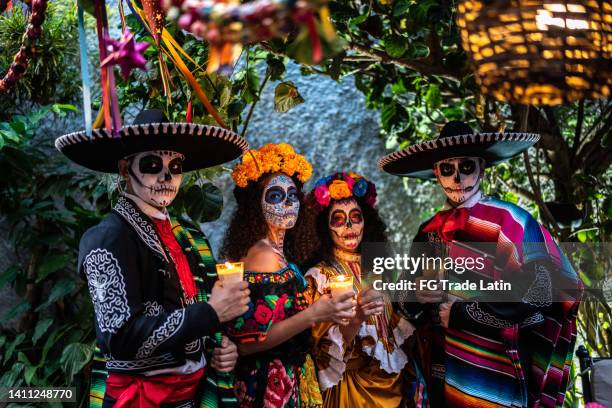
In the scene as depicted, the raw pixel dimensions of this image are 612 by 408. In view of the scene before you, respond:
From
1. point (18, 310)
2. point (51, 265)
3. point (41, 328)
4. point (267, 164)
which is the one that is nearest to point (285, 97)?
point (267, 164)

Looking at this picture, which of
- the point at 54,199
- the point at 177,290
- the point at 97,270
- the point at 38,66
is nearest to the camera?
the point at 97,270

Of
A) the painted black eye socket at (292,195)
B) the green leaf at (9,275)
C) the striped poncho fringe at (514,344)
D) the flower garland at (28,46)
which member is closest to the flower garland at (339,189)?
the painted black eye socket at (292,195)

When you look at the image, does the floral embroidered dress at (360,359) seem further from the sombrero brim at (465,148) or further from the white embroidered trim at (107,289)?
the white embroidered trim at (107,289)

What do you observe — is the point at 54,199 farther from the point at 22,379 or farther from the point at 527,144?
the point at 527,144

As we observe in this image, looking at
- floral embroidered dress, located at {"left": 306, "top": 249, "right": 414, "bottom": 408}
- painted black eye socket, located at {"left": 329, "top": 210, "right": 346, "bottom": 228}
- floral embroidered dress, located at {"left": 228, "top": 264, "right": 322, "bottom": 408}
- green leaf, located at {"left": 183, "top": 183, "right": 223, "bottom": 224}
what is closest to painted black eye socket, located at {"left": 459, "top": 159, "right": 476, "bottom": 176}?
painted black eye socket, located at {"left": 329, "top": 210, "right": 346, "bottom": 228}

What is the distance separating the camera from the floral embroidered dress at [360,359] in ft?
11.7

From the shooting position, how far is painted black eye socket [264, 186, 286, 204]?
351 centimetres

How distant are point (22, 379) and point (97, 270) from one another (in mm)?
2360

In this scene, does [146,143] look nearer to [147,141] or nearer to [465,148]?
[147,141]

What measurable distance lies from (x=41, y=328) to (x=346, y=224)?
7.61 ft

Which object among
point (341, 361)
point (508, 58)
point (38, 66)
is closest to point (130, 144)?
point (341, 361)

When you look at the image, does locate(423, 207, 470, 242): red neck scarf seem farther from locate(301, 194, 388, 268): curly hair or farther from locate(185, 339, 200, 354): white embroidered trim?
locate(185, 339, 200, 354): white embroidered trim

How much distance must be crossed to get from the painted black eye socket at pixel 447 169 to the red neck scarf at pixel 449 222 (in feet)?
0.57

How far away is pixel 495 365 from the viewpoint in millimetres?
3424
